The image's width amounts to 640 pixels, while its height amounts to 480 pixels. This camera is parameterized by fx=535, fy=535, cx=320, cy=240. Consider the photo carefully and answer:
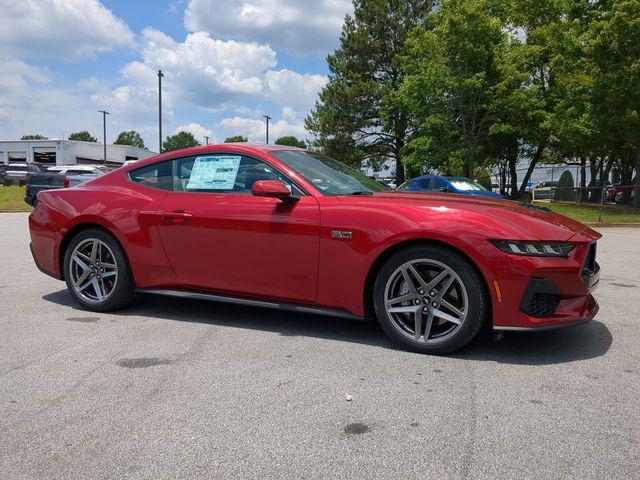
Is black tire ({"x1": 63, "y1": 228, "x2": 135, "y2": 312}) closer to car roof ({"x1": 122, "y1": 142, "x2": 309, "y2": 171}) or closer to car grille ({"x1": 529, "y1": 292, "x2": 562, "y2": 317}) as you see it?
car roof ({"x1": 122, "y1": 142, "x2": 309, "y2": 171})

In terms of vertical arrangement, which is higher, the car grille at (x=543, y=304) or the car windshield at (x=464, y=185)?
the car windshield at (x=464, y=185)

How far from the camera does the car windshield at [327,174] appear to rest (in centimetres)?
423

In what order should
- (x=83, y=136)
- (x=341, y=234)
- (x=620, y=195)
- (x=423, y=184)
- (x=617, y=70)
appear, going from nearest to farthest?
(x=341, y=234) < (x=423, y=184) < (x=617, y=70) < (x=620, y=195) < (x=83, y=136)

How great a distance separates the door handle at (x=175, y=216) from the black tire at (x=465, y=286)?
1657 mm

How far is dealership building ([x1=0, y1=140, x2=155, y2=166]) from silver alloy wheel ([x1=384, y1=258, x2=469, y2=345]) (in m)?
82.1

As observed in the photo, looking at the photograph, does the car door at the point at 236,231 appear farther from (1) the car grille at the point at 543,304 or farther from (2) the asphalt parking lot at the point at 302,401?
(1) the car grille at the point at 543,304

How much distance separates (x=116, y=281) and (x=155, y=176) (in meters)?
0.98

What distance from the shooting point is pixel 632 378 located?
10.7ft

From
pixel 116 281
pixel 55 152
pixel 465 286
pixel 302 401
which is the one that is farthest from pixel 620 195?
pixel 55 152

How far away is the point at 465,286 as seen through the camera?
3508 mm

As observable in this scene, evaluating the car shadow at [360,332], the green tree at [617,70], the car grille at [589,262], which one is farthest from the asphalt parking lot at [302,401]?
the green tree at [617,70]

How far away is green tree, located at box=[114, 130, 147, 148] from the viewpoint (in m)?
148

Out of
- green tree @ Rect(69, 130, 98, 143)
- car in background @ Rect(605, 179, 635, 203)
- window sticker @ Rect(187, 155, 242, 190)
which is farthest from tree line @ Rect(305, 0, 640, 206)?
green tree @ Rect(69, 130, 98, 143)

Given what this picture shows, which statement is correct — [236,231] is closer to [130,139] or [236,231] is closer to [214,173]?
[214,173]
